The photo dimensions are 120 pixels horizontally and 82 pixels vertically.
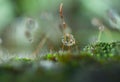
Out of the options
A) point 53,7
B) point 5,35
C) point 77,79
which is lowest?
point 77,79

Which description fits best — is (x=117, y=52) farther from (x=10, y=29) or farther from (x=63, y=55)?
(x=10, y=29)

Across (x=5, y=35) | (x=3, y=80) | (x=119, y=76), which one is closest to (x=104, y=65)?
(x=119, y=76)

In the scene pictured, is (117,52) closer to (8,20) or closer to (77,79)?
(77,79)

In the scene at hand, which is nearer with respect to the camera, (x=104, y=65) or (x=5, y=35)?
(x=104, y=65)

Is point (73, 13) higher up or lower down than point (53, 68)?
higher up

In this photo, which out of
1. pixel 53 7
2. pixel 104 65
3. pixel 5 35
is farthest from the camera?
pixel 53 7

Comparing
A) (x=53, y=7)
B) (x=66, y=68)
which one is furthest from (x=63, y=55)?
(x=53, y=7)

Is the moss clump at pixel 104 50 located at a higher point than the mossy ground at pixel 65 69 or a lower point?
higher

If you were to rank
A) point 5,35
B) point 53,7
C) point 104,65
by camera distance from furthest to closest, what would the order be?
point 53,7 < point 5,35 < point 104,65

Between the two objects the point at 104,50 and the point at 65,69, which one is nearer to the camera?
the point at 65,69

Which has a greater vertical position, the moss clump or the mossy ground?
the moss clump
